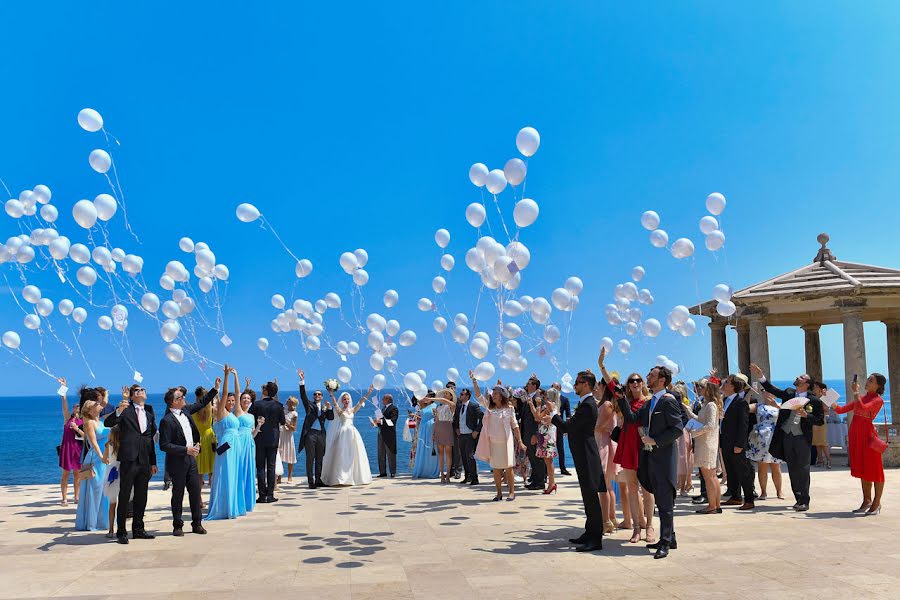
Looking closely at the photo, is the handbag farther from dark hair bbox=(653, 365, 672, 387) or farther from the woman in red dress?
the woman in red dress

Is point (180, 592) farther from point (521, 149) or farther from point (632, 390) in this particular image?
point (521, 149)

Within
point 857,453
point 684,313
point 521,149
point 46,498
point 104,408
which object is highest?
point 521,149

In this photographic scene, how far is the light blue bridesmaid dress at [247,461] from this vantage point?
11.1m

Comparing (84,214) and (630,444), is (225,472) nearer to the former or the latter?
(84,214)

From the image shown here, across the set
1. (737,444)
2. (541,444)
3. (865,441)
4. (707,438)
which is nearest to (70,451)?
(541,444)

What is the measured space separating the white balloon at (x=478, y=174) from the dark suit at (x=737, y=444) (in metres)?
5.21

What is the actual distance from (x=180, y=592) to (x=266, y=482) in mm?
6158

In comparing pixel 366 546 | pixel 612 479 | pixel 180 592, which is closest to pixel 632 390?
pixel 612 479

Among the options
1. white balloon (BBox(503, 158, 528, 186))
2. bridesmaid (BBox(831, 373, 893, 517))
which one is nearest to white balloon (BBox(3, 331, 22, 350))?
white balloon (BBox(503, 158, 528, 186))

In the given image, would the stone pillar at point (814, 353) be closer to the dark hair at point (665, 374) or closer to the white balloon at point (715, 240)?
the white balloon at point (715, 240)

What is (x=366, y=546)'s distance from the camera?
27.2ft

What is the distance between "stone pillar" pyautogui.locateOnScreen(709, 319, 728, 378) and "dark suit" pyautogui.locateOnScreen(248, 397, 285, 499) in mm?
13266

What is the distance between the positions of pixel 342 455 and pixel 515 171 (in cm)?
700

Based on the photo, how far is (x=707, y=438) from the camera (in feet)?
33.4
